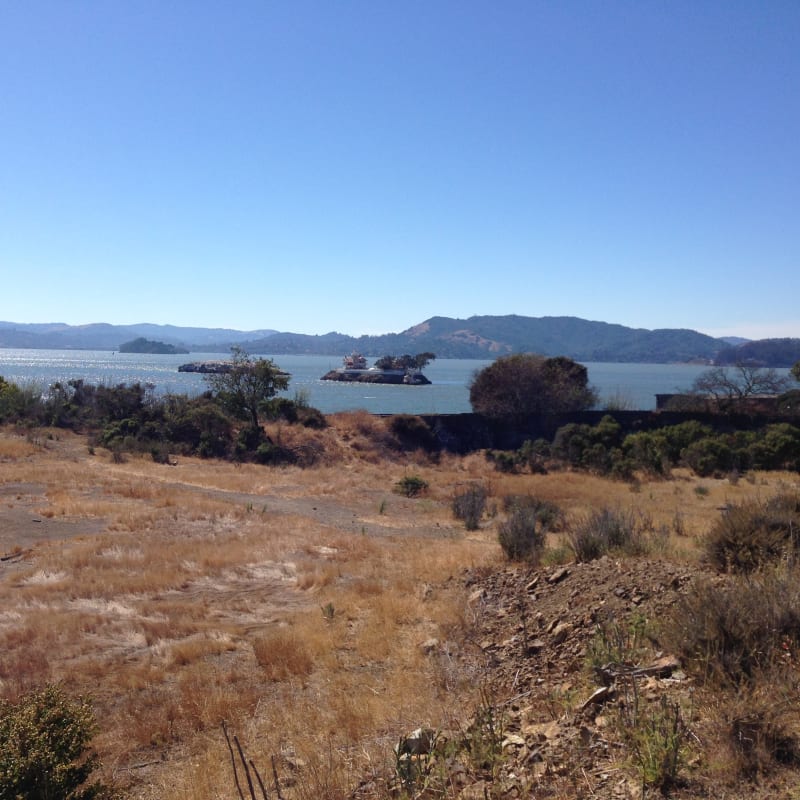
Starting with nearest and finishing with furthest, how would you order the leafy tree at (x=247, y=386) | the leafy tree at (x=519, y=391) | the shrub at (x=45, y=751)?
the shrub at (x=45, y=751) → the leafy tree at (x=247, y=386) → the leafy tree at (x=519, y=391)

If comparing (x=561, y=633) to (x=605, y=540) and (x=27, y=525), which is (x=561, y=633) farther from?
(x=27, y=525)

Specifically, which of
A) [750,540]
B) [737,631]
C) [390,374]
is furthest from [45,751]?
[390,374]

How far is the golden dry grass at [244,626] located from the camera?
5320 mm

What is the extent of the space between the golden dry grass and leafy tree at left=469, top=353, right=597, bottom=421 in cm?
2676

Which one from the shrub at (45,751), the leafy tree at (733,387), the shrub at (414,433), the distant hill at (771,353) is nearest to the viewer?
the shrub at (45,751)

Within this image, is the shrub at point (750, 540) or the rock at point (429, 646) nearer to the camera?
the rock at point (429, 646)

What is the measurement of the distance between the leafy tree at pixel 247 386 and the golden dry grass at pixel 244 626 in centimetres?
1929

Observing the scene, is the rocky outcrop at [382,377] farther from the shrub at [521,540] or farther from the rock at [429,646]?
the rock at [429,646]

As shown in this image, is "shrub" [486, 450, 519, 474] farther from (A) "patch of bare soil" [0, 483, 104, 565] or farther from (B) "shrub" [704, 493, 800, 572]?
(B) "shrub" [704, 493, 800, 572]

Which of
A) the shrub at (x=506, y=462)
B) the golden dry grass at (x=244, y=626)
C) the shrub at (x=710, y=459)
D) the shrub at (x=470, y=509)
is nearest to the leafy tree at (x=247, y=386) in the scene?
the shrub at (x=506, y=462)

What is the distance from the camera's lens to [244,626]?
29.4 ft

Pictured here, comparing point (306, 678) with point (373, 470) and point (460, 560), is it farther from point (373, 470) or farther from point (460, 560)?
point (373, 470)

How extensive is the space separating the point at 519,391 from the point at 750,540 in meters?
41.5

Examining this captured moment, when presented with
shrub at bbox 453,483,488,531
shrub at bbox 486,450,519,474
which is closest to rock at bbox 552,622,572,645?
shrub at bbox 453,483,488,531
